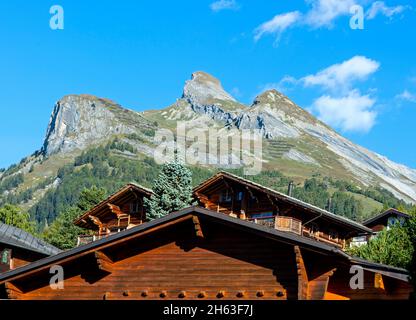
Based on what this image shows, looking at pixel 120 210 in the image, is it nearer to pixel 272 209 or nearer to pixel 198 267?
pixel 272 209

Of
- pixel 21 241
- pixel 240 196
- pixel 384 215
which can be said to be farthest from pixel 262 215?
pixel 384 215

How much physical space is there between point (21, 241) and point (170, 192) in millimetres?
12960

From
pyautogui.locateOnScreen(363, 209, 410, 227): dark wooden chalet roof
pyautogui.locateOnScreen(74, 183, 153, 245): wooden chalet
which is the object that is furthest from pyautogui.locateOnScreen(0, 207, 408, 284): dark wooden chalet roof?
pyautogui.locateOnScreen(363, 209, 410, 227): dark wooden chalet roof

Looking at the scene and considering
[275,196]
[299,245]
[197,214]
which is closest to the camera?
[299,245]

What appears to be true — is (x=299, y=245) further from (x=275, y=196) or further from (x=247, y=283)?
(x=275, y=196)

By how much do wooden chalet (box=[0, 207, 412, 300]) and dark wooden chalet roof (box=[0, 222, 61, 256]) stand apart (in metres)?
19.1

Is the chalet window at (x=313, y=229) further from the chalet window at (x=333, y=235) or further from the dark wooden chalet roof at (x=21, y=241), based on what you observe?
the dark wooden chalet roof at (x=21, y=241)

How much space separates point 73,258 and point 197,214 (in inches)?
144

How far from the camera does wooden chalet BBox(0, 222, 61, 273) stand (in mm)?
36406

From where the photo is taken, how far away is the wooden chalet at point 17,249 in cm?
3641

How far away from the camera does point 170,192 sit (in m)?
47.6
